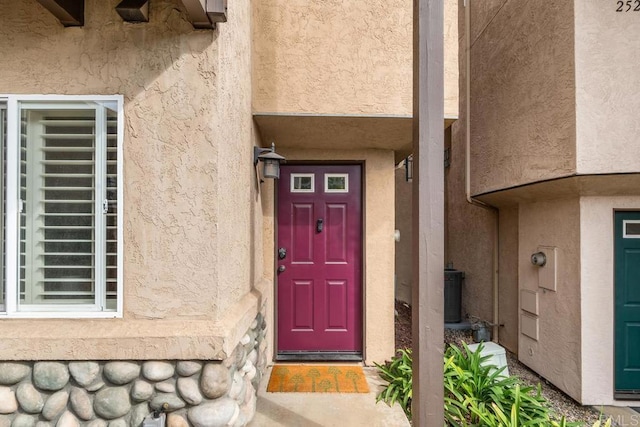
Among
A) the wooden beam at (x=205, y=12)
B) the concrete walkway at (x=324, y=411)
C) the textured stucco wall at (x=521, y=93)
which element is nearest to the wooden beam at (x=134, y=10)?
the wooden beam at (x=205, y=12)

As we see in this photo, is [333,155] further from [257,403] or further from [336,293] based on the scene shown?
[257,403]

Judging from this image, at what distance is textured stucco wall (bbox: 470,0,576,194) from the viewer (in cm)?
356

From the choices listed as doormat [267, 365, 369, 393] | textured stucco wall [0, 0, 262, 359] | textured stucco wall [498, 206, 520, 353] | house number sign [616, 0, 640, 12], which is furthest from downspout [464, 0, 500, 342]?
textured stucco wall [0, 0, 262, 359]

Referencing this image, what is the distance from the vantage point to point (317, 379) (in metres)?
3.37

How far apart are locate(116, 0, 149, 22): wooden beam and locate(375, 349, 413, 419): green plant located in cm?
321

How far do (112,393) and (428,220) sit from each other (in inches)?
86.3

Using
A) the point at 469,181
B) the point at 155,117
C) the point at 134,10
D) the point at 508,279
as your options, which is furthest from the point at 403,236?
the point at 134,10

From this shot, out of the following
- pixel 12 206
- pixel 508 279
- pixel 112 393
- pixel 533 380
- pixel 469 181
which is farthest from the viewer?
pixel 469 181

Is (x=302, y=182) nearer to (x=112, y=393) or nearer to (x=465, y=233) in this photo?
(x=112, y=393)

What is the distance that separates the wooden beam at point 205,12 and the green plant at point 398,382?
2941 mm

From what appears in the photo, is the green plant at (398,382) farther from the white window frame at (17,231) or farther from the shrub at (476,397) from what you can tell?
the white window frame at (17,231)

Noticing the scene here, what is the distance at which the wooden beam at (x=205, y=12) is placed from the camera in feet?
6.09

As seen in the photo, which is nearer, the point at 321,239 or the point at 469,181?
the point at 321,239

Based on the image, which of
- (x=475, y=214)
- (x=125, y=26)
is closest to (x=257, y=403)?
(x=125, y=26)
